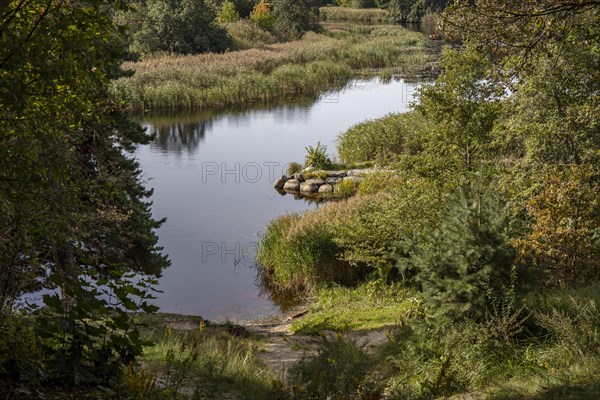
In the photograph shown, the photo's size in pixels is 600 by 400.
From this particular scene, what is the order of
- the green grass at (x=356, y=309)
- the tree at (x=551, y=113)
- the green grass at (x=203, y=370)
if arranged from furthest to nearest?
the green grass at (x=356, y=309) < the tree at (x=551, y=113) < the green grass at (x=203, y=370)

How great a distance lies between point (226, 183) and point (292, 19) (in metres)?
44.9

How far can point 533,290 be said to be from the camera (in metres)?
9.88

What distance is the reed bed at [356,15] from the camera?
98.9 meters

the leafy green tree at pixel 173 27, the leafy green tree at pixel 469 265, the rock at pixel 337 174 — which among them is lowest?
the rock at pixel 337 174

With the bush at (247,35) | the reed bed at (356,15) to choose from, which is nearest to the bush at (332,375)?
the bush at (247,35)

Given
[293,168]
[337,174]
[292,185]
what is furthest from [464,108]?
[293,168]

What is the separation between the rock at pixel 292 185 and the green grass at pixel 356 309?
34.5 ft

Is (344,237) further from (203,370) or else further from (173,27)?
(173,27)

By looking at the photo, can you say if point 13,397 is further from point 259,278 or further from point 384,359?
point 259,278

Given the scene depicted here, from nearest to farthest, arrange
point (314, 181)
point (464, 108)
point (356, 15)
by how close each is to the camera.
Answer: point (464, 108), point (314, 181), point (356, 15)

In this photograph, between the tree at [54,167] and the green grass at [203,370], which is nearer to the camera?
the tree at [54,167]

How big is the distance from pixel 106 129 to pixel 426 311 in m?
7.71

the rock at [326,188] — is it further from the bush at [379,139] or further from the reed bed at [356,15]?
the reed bed at [356,15]

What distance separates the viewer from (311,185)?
2752 centimetres
